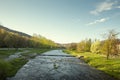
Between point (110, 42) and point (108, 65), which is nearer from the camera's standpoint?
point (108, 65)

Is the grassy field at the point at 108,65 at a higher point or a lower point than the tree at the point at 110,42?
lower

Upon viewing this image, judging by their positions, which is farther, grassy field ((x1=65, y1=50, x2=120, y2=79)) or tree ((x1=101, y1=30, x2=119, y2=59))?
tree ((x1=101, y1=30, x2=119, y2=59))

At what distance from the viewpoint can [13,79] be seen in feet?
94.5

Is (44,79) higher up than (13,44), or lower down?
lower down

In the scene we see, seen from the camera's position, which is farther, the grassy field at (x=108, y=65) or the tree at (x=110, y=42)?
the tree at (x=110, y=42)

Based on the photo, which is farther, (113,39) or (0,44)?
(0,44)

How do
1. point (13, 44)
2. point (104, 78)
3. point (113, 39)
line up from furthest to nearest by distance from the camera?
point (13, 44)
point (113, 39)
point (104, 78)

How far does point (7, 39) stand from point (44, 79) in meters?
68.6

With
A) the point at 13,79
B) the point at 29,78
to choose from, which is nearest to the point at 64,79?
the point at 29,78

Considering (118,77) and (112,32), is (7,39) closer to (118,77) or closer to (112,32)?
(112,32)

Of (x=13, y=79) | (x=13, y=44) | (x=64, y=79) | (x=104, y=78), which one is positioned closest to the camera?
(x=13, y=79)

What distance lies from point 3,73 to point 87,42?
115 metres

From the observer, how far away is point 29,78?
99.6ft

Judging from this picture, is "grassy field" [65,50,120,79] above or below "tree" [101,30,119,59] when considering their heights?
below
